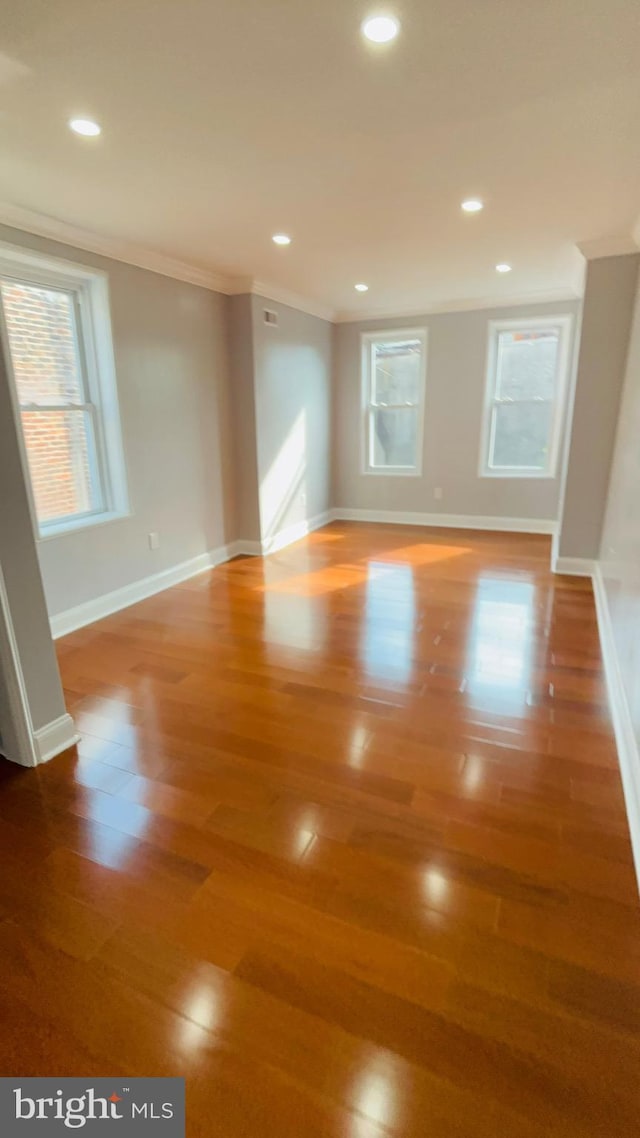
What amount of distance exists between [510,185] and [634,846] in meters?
2.95

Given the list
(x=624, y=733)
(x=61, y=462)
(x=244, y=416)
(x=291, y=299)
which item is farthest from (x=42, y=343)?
(x=624, y=733)

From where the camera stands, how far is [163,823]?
1.75 m

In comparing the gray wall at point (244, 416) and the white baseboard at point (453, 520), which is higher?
the gray wall at point (244, 416)

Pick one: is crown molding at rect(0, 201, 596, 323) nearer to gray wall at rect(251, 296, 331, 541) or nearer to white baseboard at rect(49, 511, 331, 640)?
gray wall at rect(251, 296, 331, 541)

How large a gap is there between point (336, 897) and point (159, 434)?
3.39 meters

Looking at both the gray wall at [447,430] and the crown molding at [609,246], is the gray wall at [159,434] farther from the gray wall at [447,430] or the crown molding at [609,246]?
the crown molding at [609,246]

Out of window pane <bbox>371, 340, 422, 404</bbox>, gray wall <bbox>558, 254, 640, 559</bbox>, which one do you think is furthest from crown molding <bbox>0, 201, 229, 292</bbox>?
gray wall <bbox>558, 254, 640, 559</bbox>

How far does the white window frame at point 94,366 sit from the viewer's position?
10.0 feet

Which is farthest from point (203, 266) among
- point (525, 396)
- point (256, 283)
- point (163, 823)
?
point (163, 823)

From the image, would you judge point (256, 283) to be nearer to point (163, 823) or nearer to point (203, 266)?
point (203, 266)

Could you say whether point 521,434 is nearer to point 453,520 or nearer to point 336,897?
point 453,520

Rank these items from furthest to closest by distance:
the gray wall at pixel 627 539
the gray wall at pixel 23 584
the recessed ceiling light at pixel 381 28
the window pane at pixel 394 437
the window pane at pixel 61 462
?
1. the window pane at pixel 394 437
2. the window pane at pixel 61 462
3. the gray wall at pixel 627 539
4. the gray wall at pixel 23 584
5. the recessed ceiling light at pixel 381 28

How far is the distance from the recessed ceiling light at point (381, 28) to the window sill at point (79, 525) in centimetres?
276

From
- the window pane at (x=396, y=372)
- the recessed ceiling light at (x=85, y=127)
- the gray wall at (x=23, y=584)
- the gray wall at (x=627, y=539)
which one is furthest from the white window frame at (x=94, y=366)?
the window pane at (x=396, y=372)
